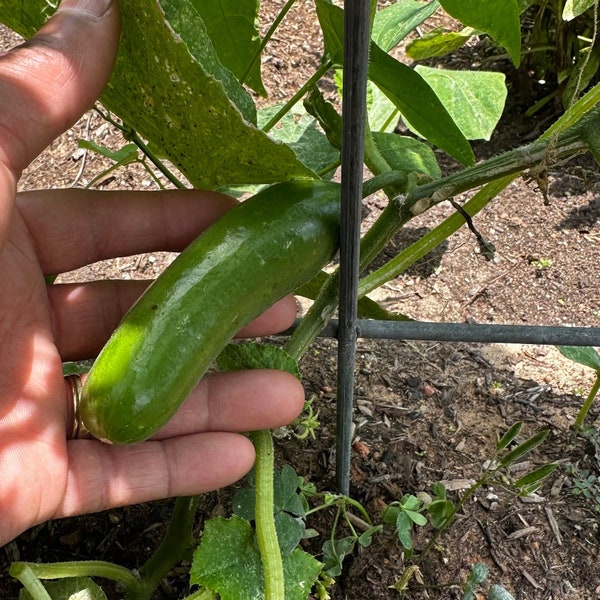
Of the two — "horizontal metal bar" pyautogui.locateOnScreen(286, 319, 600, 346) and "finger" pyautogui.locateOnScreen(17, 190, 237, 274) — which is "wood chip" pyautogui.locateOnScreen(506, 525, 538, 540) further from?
A: "finger" pyautogui.locateOnScreen(17, 190, 237, 274)

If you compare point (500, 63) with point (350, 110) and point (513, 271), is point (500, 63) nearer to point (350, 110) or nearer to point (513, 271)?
point (513, 271)

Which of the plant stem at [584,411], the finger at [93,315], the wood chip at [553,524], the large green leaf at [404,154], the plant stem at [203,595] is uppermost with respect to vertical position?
the large green leaf at [404,154]

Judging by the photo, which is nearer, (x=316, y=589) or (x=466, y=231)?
(x=316, y=589)

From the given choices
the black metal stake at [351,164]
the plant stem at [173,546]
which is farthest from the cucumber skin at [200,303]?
the plant stem at [173,546]

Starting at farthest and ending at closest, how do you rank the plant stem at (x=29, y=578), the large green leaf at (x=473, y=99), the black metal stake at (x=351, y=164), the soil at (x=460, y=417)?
the large green leaf at (x=473, y=99)
the soil at (x=460, y=417)
the plant stem at (x=29, y=578)
the black metal stake at (x=351, y=164)

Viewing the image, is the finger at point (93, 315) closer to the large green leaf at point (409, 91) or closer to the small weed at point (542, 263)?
the large green leaf at point (409, 91)

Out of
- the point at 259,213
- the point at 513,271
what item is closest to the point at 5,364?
the point at 259,213

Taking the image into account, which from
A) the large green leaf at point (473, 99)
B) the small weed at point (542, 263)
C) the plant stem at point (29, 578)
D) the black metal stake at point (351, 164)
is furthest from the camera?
the small weed at point (542, 263)
